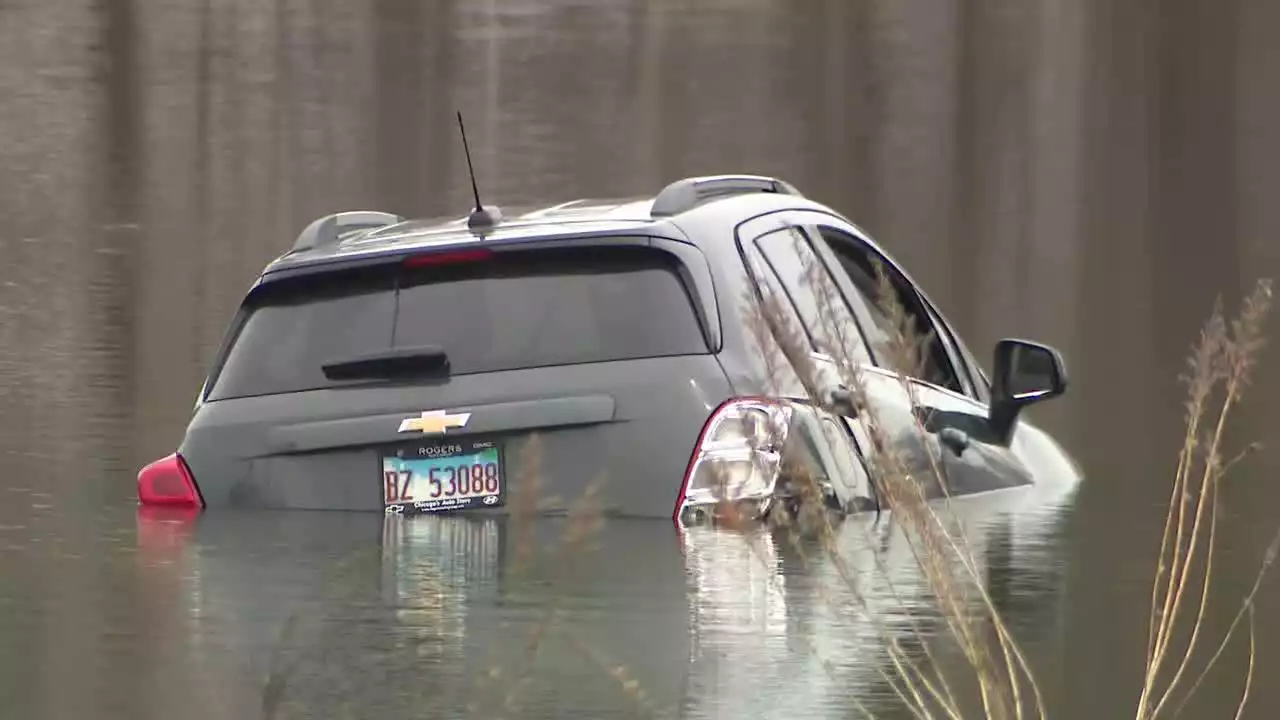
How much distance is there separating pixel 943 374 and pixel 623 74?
77.6 m

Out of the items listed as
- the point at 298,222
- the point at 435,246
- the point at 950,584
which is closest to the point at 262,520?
the point at 435,246

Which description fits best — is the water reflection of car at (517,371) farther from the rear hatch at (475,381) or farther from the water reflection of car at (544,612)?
the water reflection of car at (544,612)

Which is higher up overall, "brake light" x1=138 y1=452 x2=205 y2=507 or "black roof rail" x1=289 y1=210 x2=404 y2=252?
"black roof rail" x1=289 y1=210 x2=404 y2=252

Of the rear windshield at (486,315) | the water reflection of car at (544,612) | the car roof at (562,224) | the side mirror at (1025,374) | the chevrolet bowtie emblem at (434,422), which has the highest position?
the car roof at (562,224)

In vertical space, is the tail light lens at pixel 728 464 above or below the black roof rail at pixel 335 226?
below

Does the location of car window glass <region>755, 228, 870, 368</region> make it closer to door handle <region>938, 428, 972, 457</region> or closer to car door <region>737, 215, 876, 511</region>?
car door <region>737, 215, 876, 511</region>

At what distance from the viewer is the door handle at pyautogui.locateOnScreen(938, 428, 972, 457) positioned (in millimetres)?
11242

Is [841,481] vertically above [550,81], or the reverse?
[550,81]

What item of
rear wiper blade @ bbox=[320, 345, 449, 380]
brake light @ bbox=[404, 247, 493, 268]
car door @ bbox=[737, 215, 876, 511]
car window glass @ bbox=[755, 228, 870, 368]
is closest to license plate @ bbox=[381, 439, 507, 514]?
rear wiper blade @ bbox=[320, 345, 449, 380]

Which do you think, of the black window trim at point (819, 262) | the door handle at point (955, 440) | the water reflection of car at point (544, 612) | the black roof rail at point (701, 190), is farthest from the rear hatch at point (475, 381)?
the door handle at point (955, 440)

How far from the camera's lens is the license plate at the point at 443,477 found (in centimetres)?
995

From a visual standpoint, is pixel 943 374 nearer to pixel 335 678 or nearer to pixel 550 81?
pixel 335 678

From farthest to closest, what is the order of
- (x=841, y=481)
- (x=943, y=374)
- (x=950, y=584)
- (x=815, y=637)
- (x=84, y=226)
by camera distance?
(x=84, y=226) < (x=943, y=374) < (x=841, y=481) < (x=815, y=637) < (x=950, y=584)

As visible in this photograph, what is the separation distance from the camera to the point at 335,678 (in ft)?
26.2
